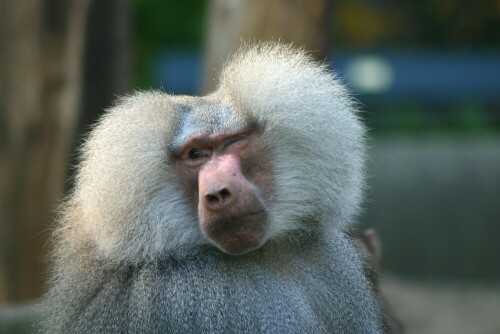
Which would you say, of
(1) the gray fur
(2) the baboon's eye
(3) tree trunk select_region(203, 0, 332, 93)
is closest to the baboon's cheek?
(1) the gray fur

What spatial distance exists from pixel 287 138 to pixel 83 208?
0.91m

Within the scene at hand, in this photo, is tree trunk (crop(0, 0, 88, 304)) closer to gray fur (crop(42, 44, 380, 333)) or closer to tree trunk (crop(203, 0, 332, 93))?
tree trunk (crop(203, 0, 332, 93))

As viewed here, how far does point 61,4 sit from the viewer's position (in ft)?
21.1

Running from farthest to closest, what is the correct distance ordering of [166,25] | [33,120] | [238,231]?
[166,25], [33,120], [238,231]

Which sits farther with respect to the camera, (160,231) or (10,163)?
(10,163)

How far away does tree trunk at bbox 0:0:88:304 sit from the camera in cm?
644

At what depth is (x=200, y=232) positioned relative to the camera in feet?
12.4

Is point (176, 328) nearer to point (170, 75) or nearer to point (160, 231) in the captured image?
point (160, 231)

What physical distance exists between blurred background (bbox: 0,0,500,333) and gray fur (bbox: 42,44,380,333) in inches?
23.2

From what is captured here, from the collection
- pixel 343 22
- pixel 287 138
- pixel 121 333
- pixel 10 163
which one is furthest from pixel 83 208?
pixel 343 22

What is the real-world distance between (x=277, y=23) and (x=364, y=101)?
554 cm

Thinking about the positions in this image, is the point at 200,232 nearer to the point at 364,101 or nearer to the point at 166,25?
the point at 364,101

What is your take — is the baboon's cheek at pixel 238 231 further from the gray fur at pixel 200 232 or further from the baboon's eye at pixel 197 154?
the baboon's eye at pixel 197 154

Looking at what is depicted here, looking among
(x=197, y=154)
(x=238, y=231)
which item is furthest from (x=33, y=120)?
(x=238, y=231)
